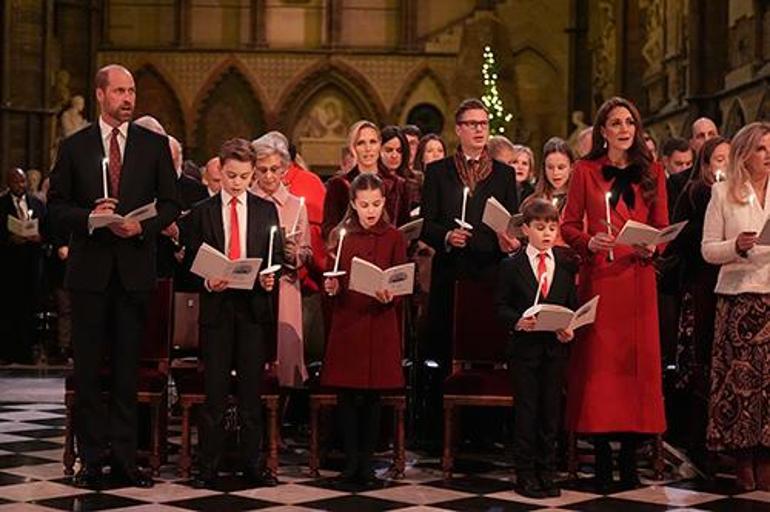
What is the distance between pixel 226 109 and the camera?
24828 mm

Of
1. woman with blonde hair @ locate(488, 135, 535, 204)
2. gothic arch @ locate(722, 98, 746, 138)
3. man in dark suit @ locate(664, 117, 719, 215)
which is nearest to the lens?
man in dark suit @ locate(664, 117, 719, 215)

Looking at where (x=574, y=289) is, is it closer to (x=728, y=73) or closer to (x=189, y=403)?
(x=189, y=403)

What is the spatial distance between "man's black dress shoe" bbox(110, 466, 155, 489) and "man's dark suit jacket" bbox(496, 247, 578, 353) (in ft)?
6.39

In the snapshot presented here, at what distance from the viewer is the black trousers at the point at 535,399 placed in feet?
22.3

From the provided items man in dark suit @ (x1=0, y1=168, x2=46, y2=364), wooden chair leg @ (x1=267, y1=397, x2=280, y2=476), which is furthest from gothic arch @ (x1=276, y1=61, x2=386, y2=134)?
wooden chair leg @ (x1=267, y1=397, x2=280, y2=476)

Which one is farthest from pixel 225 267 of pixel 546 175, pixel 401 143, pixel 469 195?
pixel 546 175

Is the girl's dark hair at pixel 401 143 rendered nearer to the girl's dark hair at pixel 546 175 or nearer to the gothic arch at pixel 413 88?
the girl's dark hair at pixel 546 175

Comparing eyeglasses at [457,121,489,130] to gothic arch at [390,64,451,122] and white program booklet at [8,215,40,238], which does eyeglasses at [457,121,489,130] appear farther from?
gothic arch at [390,64,451,122]

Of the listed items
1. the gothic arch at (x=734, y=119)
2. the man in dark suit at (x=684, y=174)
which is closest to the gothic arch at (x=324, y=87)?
the gothic arch at (x=734, y=119)

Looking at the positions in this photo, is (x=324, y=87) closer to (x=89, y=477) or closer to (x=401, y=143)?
(x=401, y=143)

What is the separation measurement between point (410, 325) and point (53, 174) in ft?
8.61

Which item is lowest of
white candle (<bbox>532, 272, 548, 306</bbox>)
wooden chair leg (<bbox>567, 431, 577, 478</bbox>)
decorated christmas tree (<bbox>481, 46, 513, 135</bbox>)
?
wooden chair leg (<bbox>567, 431, 577, 478</bbox>)

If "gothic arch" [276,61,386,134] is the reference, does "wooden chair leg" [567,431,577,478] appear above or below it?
below

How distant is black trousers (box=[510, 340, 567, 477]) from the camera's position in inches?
268
